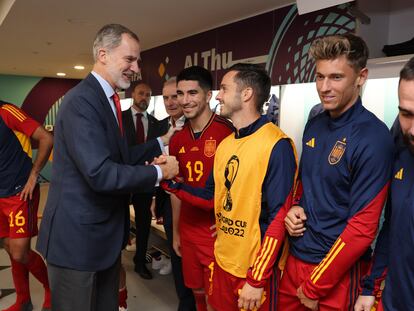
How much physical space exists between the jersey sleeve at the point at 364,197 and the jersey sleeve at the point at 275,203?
0.24 m

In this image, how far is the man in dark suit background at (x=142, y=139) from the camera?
320 cm

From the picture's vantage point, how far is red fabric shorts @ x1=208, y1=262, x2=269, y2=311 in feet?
4.90

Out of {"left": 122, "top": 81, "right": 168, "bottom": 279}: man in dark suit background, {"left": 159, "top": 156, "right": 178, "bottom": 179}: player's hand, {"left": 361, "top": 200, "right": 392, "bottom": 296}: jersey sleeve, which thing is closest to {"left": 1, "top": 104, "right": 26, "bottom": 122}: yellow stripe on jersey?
{"left": 122, "top": 81, "right": 168, "bottom": 279}: man in dark suit background

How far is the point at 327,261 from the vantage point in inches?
45.5

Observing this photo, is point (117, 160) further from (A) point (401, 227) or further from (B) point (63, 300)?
(A) point (401, 227)

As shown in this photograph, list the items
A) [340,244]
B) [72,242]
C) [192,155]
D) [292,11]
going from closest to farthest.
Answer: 1. [340,244]
2. [72,242]
3. [192,155]
4. [292,11]

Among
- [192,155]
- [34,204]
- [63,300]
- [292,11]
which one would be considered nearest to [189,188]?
[192,155]

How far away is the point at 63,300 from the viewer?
153 centimetres

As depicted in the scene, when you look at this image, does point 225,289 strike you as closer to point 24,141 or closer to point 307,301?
point 307,301

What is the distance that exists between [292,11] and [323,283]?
254 cm

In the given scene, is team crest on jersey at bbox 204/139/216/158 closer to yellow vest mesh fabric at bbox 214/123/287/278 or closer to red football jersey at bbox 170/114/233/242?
red football jersey at bbox 170/114/233/242

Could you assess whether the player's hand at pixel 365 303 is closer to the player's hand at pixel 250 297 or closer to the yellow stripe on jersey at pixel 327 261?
the yellow stripe on jersey at pixel 327 261

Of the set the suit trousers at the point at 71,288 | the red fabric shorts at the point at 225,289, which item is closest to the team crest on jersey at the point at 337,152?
the red fabric shorts at the point at 225,289

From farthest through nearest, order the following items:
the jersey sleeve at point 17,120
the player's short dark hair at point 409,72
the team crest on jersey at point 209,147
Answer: the jersey sleeve at point 17,120
the team crest on jersey at point 209,147
the player's short dark hair at point 409,72
